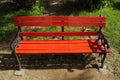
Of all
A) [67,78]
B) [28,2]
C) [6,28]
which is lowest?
[67,78]

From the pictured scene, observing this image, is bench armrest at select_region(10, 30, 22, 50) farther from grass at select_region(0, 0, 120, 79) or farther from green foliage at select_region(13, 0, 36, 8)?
green foliage at select_region(13, 0, 36, 8)

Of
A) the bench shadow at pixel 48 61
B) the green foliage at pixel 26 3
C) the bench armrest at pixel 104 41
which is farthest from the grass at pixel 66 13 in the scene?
the bench shadow at pixel 48 61

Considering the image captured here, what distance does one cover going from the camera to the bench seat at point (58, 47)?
6215 millimetres

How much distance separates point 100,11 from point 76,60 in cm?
280

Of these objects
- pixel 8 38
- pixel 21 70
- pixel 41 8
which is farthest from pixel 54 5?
pixel 21 70

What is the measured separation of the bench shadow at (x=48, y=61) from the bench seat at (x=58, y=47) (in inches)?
18.0

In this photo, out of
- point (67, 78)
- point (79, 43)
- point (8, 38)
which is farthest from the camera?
point (8, 38)

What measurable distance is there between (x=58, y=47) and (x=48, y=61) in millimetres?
557

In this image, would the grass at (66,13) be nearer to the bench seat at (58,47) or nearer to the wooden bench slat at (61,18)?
the bench seat at (58,47)

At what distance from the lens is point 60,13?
887 centimetres

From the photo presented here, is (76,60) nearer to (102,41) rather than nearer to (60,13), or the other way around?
(102,41)

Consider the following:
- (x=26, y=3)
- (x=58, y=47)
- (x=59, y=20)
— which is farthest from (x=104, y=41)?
(x=26, y=3)

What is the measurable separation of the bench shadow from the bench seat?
458 mm

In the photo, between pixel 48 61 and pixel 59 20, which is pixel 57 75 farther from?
pixel 59 20
